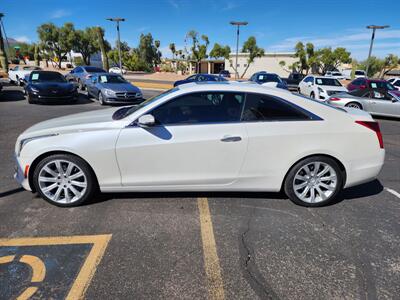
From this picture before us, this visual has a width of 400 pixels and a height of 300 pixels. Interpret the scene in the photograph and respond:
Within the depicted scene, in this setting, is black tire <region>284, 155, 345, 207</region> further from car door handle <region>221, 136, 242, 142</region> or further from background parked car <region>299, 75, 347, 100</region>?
background parked car <region>299, 75, 347, 100</region>

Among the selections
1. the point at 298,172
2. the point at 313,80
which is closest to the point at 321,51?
the point at 313,80

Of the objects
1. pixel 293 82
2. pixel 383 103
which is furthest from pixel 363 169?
pixel 293 82

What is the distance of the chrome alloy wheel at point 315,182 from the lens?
3.48 meters

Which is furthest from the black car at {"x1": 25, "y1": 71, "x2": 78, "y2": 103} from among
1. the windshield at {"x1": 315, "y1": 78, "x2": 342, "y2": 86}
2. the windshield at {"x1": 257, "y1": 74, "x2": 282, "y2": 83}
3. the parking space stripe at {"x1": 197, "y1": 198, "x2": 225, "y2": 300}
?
the windshield at {"x1": 315, "y1": 78, "x2": 342, "y2": 86}

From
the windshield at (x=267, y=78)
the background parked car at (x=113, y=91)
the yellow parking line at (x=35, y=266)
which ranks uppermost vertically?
the windshield at (x=267, y=78)

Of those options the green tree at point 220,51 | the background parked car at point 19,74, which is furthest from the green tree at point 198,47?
the background parked car at point 19,74

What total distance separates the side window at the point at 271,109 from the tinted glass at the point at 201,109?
135 millimetres

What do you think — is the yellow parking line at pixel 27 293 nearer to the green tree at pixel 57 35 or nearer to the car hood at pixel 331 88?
the car hood at pixel 331 88

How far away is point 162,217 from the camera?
10.8 feet

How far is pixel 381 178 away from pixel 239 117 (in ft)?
9.87

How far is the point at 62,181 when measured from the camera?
11.2ft

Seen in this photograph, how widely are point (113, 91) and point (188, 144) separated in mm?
9469

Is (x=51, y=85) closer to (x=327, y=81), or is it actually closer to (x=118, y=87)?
(x=118, y=87)

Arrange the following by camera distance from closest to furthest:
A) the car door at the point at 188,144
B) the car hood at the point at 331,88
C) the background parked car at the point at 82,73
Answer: the car door at the point at 188,144
the car hood at the point at 331,88
the background parked car at the point at 82,73
